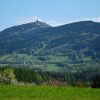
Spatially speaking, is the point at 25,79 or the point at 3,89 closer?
the point at 3,89

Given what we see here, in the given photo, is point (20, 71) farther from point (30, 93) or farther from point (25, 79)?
point (30, 93)

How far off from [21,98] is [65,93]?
212 inches

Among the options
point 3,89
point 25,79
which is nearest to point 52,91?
point 3,89

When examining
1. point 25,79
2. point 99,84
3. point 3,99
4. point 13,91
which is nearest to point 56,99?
point 3,99

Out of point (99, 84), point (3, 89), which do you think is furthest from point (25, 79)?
point (3, 89)

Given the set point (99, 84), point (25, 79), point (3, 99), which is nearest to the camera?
point (3, 99)

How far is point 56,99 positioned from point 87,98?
99.0 inches

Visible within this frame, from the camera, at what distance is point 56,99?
80.1 feet

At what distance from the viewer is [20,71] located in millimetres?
153875

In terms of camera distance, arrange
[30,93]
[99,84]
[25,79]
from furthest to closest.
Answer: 1. [25,79]
2. [99,84]
3. [30,93]

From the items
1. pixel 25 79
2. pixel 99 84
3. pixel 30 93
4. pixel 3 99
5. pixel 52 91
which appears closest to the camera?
pixel 3 99

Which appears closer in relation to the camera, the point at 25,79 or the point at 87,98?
the point at 87,98

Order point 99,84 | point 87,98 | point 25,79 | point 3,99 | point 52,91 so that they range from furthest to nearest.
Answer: point 25,79
point 99,84
point 52,91
point 87,98
point 3,99

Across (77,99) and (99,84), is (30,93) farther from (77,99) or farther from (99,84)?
(99,84)
